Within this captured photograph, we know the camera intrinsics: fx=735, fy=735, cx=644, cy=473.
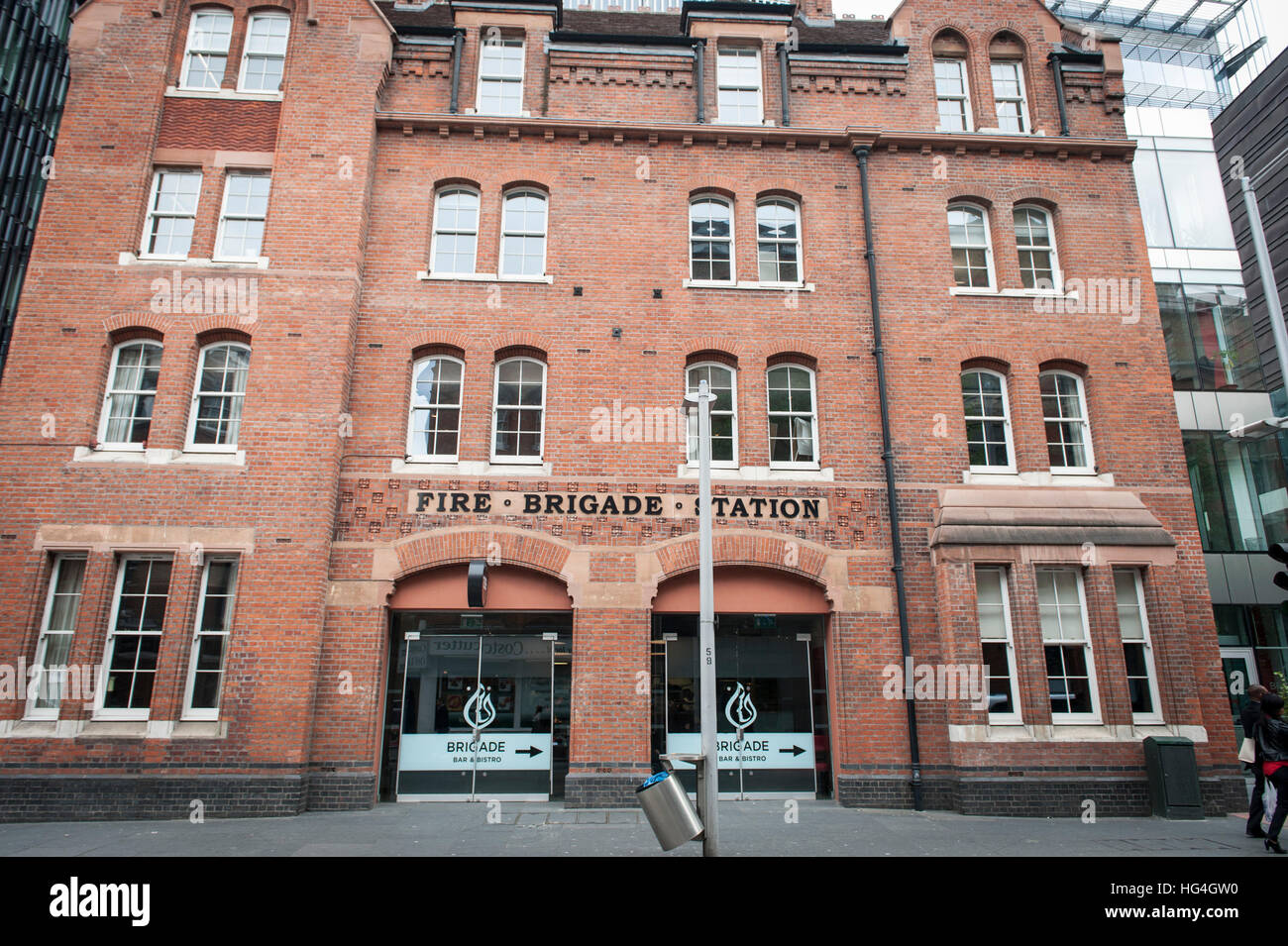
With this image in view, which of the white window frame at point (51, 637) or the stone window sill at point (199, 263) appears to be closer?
the white window frame at point (51, 637)

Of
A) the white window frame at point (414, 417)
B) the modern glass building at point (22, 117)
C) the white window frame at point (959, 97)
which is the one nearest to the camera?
the white window frame at point (414, 417)

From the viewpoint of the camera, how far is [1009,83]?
52.9 ft

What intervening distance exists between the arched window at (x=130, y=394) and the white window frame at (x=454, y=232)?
5.25 m

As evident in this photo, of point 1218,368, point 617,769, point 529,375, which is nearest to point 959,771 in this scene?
point 617,769

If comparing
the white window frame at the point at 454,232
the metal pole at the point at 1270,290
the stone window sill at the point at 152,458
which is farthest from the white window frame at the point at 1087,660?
the stone window sill at the point at 152,458

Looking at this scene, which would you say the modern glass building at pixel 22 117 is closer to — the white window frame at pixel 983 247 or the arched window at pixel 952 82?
the arched window at pixel 952 82

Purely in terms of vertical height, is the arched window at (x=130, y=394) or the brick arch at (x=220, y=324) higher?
the brick arch at (x=220, y=324)

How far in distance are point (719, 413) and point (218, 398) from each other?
9.12m

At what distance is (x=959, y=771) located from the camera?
1197cm

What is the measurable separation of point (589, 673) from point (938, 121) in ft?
43.6

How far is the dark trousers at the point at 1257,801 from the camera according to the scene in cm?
977

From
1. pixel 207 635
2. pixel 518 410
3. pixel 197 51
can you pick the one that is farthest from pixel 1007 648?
pixel 197 51

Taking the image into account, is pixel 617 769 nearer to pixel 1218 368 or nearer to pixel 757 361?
pixel 757 361

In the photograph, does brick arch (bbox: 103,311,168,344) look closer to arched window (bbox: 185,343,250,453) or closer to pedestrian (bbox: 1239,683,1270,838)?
arched window (bbox: 185,343,250,453)
